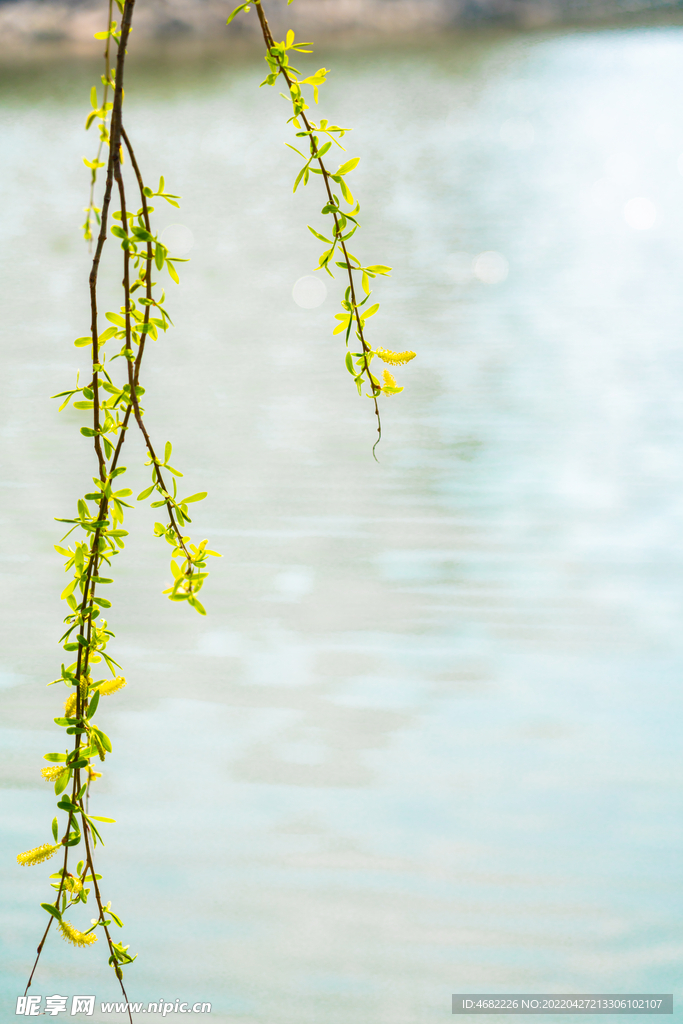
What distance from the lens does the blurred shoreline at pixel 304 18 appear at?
6020 millimetres

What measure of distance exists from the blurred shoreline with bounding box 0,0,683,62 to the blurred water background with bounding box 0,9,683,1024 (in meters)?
4.25

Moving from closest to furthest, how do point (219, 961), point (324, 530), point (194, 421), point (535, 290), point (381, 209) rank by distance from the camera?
point (219, 961) < point (324, 530) < point (194, 421) < point (535, 290) < point (381, 209)

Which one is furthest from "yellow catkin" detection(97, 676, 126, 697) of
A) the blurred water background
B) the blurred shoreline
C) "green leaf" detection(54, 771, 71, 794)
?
the blurred shoreline

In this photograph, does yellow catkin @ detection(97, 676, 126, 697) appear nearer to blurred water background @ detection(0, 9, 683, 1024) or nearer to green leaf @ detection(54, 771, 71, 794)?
green leaf @ detection(54, 771, 71, 794)

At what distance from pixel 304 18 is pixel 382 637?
21.1ft

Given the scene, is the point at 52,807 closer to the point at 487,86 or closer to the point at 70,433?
the point at 70,433

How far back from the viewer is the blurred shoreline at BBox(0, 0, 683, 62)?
19.7ft

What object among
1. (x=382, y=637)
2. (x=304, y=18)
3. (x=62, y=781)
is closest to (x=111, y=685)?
(x=62, y=781)

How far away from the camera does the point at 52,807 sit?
0.87 m

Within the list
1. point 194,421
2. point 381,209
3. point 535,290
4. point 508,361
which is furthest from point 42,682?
point 381,209

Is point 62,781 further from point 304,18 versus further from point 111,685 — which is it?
point 304,18

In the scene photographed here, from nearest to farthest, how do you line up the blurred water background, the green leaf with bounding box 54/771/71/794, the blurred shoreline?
the green leaf with bounding box 54/771/71/794 → the blurred water background → the blurred shoreline

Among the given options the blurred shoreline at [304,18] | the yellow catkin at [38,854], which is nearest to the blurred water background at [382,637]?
the yellow catkin at [38,854]

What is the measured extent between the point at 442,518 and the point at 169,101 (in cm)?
384
